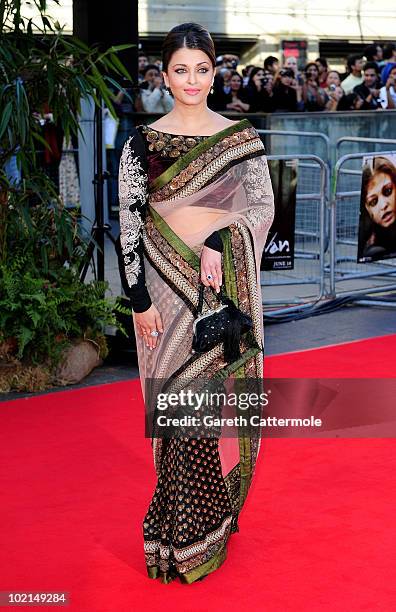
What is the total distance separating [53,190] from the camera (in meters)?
6.41

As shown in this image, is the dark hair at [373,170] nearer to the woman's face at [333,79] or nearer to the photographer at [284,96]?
the photographer at [284,96]

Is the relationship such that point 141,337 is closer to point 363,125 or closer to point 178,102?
point 178,102

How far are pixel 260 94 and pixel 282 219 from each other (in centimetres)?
519

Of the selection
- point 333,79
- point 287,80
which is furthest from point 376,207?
point 333,79

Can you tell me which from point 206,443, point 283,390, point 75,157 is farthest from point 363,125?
point 206,443

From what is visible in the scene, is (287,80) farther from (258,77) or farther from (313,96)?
(313,96)

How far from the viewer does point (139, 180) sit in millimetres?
3844

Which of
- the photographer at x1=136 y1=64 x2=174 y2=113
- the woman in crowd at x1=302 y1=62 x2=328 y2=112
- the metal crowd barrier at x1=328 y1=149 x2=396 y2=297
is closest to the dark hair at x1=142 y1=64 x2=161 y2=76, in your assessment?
the photographer at x1=136 y1=64 x2=174 y2=113

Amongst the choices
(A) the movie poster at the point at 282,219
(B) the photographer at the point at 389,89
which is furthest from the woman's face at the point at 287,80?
(A) the movie poster at the point at 282,219

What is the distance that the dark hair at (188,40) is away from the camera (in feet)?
12.5

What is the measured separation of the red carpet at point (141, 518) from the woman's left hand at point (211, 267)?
0.98 m

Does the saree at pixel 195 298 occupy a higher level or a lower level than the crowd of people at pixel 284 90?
lower

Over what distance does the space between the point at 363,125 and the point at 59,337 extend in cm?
685

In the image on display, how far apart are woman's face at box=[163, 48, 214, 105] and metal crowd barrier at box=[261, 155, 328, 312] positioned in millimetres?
Answer: 4752
